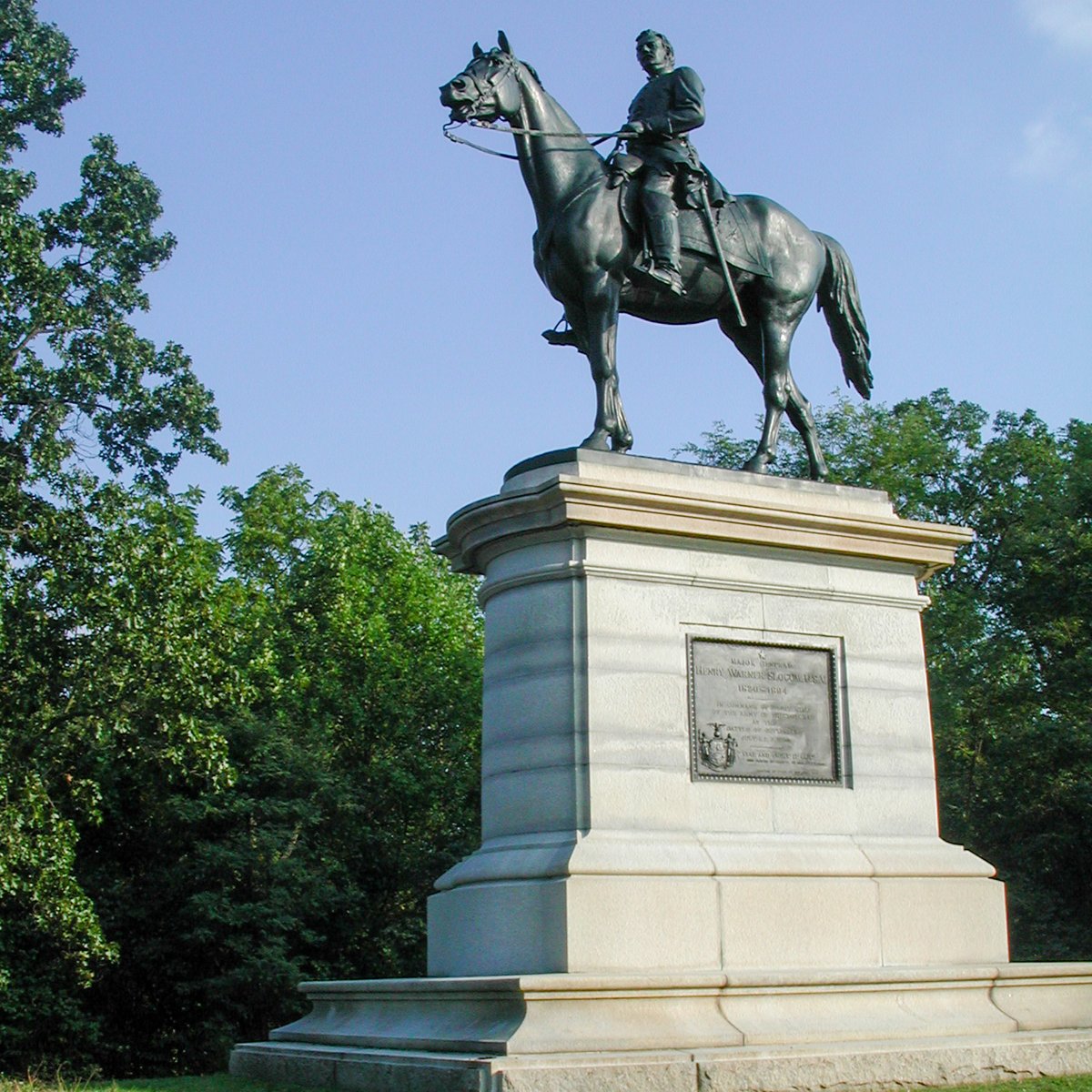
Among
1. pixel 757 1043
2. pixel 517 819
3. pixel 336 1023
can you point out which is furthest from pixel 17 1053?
pixel 757 1043

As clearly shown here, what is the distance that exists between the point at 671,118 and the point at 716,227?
1.00 meters

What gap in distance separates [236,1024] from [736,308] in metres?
18.0

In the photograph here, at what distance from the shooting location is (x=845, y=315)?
13711mm

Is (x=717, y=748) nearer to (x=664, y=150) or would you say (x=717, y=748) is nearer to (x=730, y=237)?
(x=730, y=237)

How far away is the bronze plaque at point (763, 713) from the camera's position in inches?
418

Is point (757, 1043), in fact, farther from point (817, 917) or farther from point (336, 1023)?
point (336, 1023)

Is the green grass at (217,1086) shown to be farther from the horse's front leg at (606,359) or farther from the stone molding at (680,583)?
the horse's front leg at (606,359)

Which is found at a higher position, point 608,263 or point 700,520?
point 608,263

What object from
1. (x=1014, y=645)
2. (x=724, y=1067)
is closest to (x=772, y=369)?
(x=724, y=1067)

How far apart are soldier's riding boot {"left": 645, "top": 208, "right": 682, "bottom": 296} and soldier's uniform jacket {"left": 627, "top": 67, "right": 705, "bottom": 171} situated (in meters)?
0.58

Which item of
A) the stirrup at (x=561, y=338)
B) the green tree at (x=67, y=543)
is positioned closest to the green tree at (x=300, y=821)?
the green tree at (x=67, y=543)

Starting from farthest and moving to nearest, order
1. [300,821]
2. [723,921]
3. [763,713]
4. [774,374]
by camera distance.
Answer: [300,821] → [774,374] → [763,713] → [723,921]

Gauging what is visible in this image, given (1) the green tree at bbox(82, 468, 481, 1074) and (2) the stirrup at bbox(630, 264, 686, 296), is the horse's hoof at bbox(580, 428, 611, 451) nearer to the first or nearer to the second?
(2) the stirrup at bbox(630, 264, 686, 296)

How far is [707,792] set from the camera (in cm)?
1048
